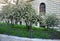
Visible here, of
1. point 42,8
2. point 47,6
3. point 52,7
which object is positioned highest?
point 47,6

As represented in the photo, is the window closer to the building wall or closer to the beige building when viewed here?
the beige building

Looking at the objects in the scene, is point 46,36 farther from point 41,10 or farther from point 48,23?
point 41,10

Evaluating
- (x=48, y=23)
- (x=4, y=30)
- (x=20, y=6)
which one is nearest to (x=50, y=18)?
(x=48, y=23)

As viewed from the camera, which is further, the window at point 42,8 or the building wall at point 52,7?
the window at point 42,8

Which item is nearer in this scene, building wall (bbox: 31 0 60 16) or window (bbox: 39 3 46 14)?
building wall (bbox: 31 0 60 16)

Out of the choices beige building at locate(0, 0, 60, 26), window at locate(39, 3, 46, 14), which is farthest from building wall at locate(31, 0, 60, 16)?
window at locate(39, 3, 46, 14)

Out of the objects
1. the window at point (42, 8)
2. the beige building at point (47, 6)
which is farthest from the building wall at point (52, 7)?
the window at point (42, 8)

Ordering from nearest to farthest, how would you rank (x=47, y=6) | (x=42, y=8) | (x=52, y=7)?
(x=52, y=7), (x=47, y=6), (x=42, y=8)

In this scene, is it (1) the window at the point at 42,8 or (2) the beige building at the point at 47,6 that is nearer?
(2) the beige building at the point at 47,6

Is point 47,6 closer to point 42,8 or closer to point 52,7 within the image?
point 52,7

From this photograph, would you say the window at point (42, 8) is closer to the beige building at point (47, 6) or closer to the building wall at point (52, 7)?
the beige building at point (47, 6)

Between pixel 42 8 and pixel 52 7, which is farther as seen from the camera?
pixel 42 8

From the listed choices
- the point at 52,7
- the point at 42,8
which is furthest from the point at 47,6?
the point at 42,8

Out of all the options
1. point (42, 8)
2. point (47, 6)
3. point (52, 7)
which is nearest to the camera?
point (52, 7)
